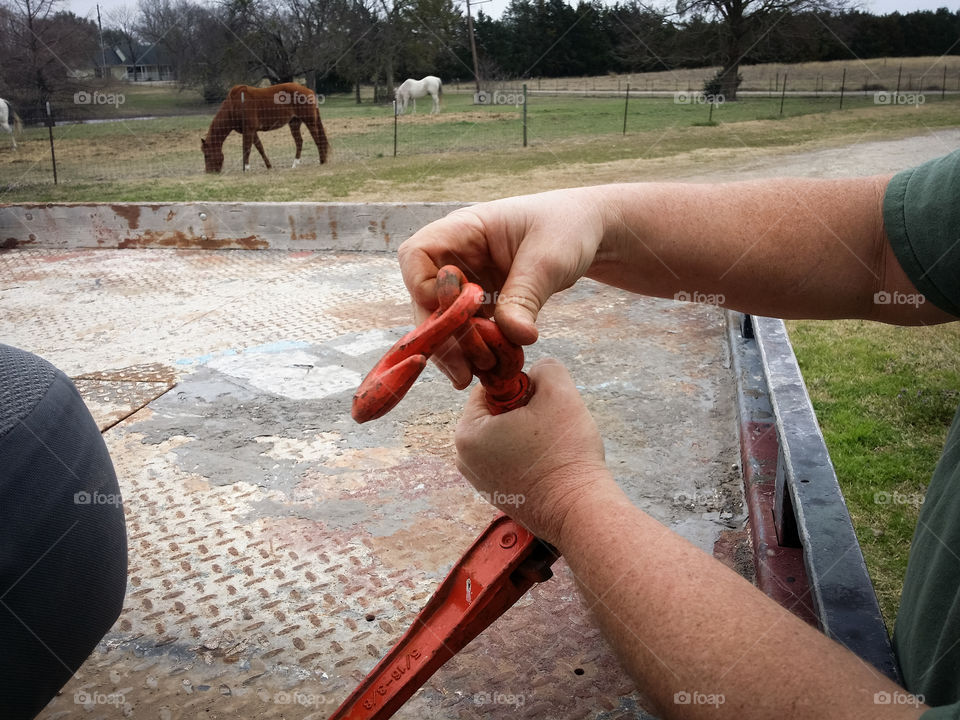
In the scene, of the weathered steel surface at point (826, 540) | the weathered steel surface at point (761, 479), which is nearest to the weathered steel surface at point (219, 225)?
the weathered steel surface at point (761, 479)

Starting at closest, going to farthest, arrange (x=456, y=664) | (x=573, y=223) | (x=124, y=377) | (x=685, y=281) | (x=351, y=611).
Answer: (x=573, y=223), (x=685, y=281), (x=456, y=664), (x=351, y=611), (x=124, y=377)

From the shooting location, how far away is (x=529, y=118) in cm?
2334

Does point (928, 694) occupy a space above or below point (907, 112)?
below

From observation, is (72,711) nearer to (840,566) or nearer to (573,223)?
(573,223)

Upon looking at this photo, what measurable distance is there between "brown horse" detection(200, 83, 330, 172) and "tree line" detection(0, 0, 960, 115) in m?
5.77

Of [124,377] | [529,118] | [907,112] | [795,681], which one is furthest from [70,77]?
[795,681]

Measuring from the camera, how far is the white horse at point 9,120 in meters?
17.6

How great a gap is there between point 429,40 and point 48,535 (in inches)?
1481

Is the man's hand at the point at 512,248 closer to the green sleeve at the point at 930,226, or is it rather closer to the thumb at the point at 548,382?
the thumb at the point at 548,382

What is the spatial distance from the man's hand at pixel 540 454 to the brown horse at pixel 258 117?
1483 centimetres

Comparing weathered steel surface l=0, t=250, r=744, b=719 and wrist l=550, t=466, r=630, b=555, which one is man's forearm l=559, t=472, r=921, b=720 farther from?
weathered steel surface l=0, t=250, r=744, b=719

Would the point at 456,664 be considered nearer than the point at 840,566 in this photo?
No

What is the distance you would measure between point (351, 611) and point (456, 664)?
36cm

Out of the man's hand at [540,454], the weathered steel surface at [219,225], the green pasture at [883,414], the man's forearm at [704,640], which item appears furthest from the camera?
the weathered steel surface at [219,225]
